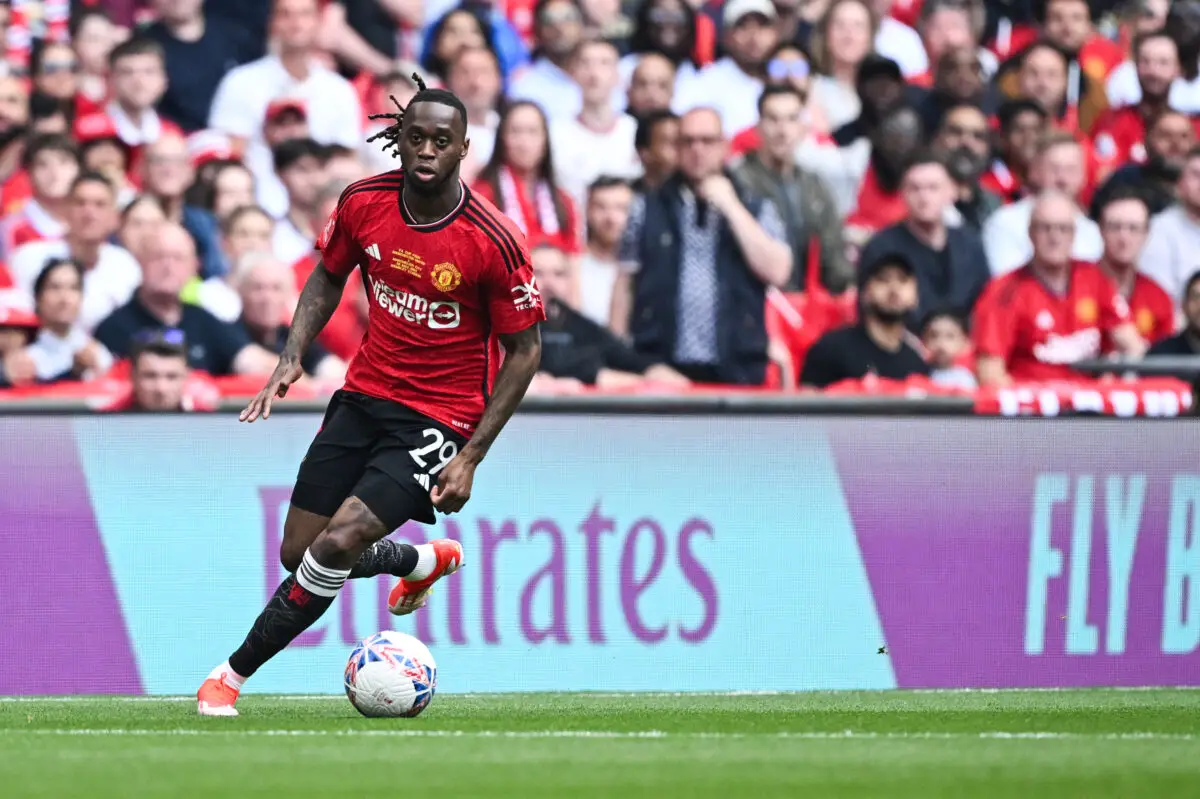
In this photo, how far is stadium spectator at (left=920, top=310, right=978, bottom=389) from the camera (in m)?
12.4

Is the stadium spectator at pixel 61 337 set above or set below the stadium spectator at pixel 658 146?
below

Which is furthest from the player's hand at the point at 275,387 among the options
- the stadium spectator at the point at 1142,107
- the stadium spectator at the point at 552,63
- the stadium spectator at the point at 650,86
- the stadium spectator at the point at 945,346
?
the stadium spectator at the point at 1142,107

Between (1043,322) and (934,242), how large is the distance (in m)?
0.88

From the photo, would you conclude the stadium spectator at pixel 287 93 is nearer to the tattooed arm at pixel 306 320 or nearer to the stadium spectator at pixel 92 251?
the stadium spectator at pixel 92 251

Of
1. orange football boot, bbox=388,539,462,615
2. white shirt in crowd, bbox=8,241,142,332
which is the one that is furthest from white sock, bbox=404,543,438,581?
white shirt in crowd, bbox=8,241,142,332

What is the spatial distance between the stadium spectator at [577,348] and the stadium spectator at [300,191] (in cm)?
156

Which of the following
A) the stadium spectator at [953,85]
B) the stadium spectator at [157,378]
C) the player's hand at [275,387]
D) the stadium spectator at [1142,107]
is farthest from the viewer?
the stadium spectator at [1142,107]

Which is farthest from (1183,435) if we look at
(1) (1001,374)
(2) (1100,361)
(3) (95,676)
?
(3) (95,676)

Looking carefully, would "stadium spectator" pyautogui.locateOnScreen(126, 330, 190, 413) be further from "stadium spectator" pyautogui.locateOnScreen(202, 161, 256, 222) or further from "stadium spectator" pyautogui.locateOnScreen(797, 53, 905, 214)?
"stadium spectator" pyautogui.locateOnScreen(797, 53, 905, 214)

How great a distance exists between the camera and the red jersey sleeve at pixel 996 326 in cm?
1273

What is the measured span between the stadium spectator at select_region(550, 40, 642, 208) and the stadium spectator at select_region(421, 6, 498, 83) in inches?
26.3

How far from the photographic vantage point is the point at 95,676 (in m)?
10.4

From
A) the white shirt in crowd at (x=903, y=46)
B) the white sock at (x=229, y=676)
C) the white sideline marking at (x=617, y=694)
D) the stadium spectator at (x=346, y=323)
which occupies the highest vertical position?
the white shirt in crowd at (x=903, y=46)

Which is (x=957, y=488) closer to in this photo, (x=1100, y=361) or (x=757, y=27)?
(x=1100, y=361)
